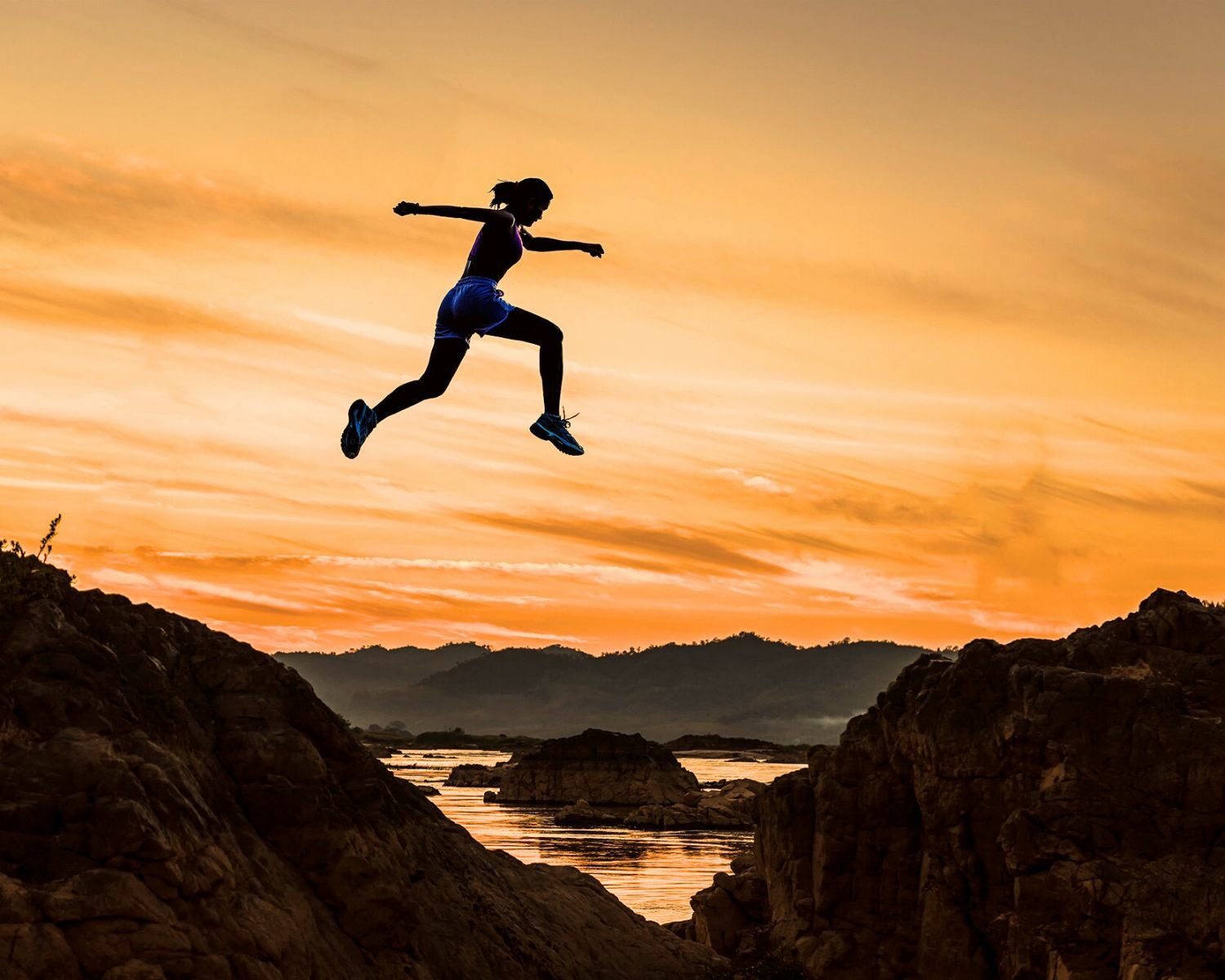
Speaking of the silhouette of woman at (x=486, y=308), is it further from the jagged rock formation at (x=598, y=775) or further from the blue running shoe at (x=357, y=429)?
the jagged rock formation at (x=598, y=775)

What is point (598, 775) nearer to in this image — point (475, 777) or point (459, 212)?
point (475, 777)

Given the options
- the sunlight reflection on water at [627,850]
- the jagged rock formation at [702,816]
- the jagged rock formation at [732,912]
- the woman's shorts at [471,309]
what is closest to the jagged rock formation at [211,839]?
the woman's shorts at [471,309]

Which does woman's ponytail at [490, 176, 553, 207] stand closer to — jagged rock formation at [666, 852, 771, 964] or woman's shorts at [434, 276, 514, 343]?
woman's shorts at [434, 276, 514, 343]

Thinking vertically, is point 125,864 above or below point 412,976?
above

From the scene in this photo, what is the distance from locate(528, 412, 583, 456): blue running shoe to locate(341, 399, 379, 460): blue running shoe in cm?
214

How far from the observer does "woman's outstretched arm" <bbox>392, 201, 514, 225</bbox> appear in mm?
15969

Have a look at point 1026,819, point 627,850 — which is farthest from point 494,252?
point 627,850

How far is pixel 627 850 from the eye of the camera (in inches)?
3770

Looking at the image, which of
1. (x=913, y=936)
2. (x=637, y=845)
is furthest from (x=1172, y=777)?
(x=637, y=845)

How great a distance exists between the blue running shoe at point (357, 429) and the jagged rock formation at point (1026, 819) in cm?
1657

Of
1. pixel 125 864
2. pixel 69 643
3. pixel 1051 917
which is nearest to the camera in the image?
pixel 125 864

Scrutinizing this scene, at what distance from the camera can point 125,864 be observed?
18.9m

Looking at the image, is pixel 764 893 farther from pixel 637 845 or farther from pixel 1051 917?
pixel 637 845

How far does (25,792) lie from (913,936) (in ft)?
62.8
